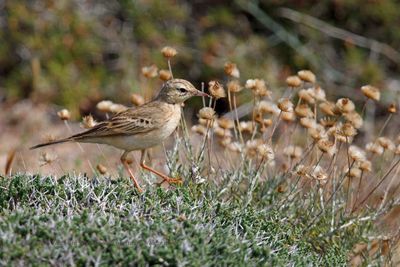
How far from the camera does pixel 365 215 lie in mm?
5793

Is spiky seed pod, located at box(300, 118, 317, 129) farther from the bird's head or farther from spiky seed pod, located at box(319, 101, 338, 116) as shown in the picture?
the bird's head

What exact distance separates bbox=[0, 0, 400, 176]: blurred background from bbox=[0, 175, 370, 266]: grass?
4.27 meters

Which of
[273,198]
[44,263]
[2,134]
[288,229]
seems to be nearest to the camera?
[44,263]

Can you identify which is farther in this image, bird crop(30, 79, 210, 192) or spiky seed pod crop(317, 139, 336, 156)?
bird crop(30, 79, 210, 192)

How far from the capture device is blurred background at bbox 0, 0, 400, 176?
954 centimetres

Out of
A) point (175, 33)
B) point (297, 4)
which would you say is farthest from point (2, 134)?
point (297, 4)

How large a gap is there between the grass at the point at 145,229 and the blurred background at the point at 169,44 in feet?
14.0

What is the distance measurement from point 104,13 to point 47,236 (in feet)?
21.3

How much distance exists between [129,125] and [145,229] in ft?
5.01

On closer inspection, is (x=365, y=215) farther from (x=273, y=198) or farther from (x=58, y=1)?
(x=58, y=1)

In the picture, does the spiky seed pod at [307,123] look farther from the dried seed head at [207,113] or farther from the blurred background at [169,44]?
the blurred background at [169,44]

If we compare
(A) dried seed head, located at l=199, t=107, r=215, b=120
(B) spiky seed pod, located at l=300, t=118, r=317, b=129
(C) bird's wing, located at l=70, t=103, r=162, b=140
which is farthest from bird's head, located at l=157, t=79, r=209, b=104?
(B) spiky seed pod, located at l=300, t=118, r=317, b=129

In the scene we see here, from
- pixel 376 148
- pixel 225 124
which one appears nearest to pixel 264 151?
pixel 225 124

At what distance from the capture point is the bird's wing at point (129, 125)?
553 cm
